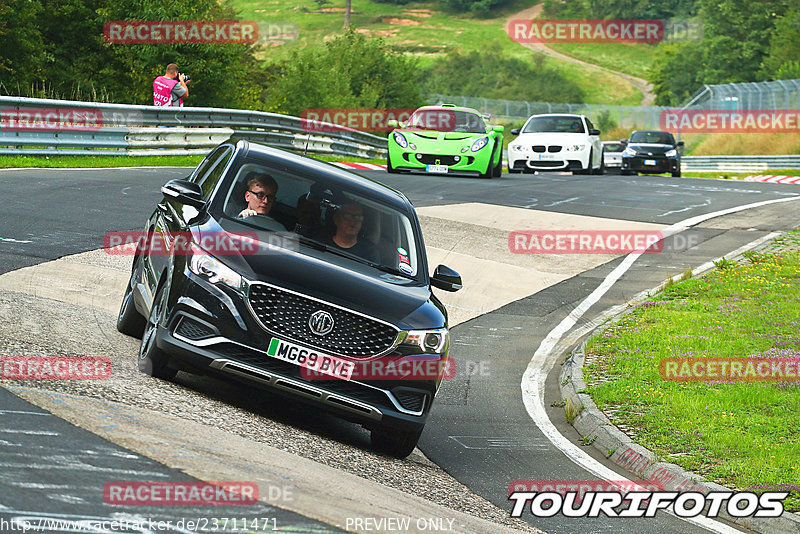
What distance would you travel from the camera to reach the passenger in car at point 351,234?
7.77 metres

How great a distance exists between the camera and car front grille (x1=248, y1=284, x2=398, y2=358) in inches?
266

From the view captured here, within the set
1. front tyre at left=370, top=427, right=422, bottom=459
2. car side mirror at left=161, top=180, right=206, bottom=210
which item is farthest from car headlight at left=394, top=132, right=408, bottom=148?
front tyre at left=370, top=427, right=422, bottom=459

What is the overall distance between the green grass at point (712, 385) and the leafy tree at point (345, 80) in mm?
36283

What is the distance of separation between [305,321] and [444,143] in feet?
58.6

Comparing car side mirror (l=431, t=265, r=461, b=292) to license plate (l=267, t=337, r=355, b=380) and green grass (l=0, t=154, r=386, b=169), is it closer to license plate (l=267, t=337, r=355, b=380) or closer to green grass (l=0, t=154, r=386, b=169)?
license plate (l=267, t=337, r=355, b=380)

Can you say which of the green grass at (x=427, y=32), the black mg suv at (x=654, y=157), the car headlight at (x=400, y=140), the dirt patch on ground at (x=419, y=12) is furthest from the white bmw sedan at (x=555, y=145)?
the dirt patch on ground at (x=419, y=12)

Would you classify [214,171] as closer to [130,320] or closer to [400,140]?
[130,320]

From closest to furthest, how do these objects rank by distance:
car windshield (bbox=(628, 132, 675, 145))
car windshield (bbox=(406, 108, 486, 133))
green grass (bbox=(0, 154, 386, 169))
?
green grass (bbox=(0, 154, 386, 169)), car windshield (bbox=(406, 108, 486, 133)), car windshield (bbox=(628, 132, 675, 145))

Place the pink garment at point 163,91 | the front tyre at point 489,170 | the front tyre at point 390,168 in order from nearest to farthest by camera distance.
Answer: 1. the pink garment at point 163,91
2. the front tyre at point 390,168
3. the front tyre at point 489,170

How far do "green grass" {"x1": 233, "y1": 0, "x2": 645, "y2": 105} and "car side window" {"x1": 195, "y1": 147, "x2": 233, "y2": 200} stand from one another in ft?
326

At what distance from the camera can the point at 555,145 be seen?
2905cm

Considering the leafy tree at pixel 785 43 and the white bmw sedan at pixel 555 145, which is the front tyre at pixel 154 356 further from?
the leafy tree at pixel 785 43

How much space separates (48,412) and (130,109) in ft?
57.7

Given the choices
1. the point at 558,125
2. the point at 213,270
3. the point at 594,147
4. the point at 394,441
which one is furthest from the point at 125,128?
the point at 394,441
